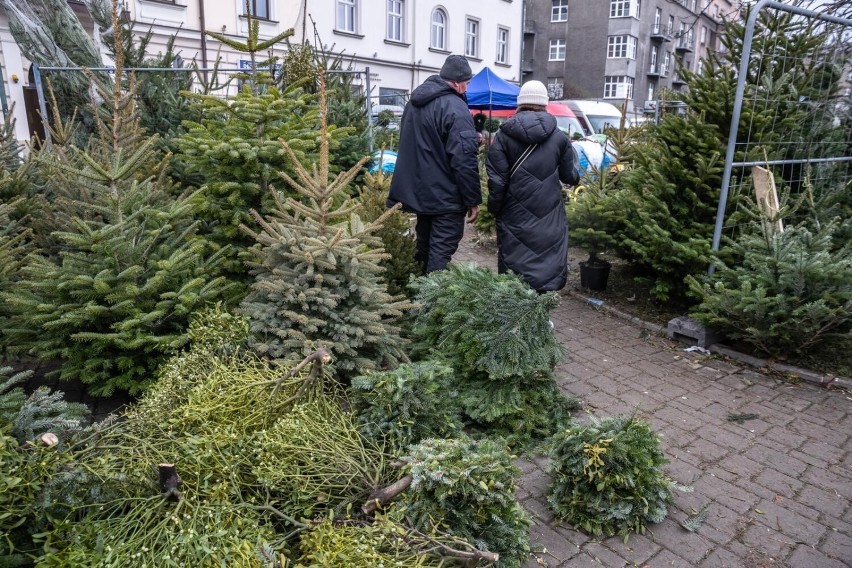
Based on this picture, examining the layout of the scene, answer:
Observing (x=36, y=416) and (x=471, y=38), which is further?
(x=471, y=38)

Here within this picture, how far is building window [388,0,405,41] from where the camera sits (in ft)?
80.9

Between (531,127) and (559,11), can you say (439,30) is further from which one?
(531,127)

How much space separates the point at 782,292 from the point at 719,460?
1.76 metres

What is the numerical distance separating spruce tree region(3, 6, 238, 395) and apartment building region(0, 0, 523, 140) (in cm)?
597

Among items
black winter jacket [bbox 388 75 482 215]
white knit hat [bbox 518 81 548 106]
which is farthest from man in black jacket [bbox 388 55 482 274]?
white knit hat [bbox 518 81 548 106]

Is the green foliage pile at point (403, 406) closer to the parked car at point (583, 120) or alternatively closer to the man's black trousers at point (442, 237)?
the man's black trousers at point (442, 237)

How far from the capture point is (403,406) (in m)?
2.95

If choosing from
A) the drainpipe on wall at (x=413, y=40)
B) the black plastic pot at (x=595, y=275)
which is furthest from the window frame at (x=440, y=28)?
the black plastic pot at (x=595, y=275)

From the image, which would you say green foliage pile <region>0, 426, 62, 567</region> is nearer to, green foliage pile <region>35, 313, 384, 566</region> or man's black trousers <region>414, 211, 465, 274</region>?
green foliage pile <region>35, 313, 384, 566</region>

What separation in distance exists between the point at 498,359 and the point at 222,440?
1.66 metres

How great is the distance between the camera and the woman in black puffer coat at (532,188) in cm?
484

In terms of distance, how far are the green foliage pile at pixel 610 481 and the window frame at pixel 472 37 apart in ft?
92.3

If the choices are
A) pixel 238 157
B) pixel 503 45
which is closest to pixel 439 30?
pixel 503 45

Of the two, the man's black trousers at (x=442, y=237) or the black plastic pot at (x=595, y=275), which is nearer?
the man's black trousers at (x=442, y=237)
